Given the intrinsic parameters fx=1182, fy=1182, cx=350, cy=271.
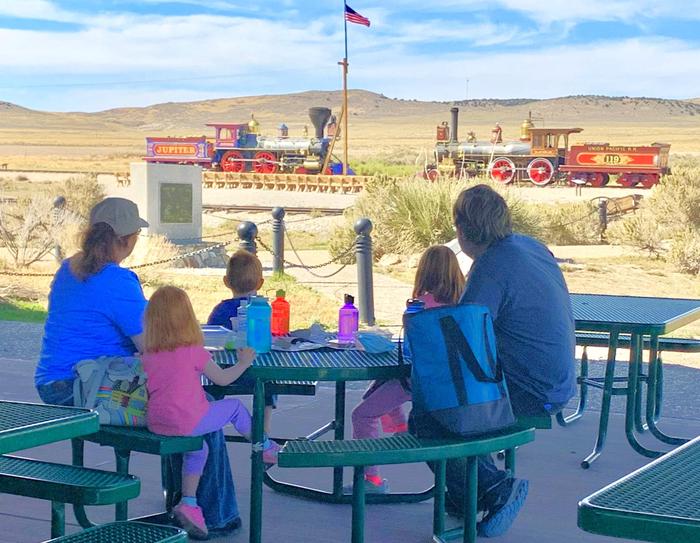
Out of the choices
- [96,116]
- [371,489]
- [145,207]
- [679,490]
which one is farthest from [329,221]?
[96,116]

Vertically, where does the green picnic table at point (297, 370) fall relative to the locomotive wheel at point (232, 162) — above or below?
above

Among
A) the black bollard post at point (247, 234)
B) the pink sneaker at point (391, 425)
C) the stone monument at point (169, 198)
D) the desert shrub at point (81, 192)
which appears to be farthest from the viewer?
the desert shrub at point (81, 192)

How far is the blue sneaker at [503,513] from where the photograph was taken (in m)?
4.45

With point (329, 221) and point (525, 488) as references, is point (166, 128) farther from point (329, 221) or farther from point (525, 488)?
point (525, 488)

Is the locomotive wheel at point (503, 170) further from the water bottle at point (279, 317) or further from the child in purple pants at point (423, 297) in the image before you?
the water bottle at point (279, 317)

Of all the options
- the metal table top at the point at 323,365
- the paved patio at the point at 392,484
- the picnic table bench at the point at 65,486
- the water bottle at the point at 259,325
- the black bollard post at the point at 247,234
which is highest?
the water bottle at the point at 259,325

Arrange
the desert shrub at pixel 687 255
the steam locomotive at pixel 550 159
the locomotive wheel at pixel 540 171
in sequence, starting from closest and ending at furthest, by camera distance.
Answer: the desert shrub at pixel 687 255
the steam locomotive at pixel 550 159
the locomotive wheel at pixel 540 171

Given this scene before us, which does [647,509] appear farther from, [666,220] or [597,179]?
[597,179]

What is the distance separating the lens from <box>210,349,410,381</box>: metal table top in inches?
163

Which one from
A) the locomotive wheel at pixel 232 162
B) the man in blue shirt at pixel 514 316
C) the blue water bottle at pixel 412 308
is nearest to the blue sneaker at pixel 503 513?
the man in blue shirt at pixel 514 316

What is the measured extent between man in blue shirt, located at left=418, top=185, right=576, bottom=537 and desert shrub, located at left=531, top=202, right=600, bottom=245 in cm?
1618

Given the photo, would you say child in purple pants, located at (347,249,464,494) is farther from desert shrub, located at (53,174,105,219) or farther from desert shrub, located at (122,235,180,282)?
desert shrub, located at (53,174,105,219)

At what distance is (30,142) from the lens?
11150 cm

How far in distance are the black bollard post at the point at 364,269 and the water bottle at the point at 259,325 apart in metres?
6.31
